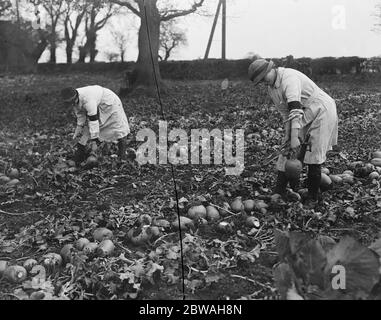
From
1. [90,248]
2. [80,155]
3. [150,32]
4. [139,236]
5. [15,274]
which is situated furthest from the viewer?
[150,32]

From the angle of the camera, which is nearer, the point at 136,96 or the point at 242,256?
the point at 242,256

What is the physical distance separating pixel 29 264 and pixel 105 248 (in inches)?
21.2

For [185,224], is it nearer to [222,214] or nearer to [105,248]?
[222,214]

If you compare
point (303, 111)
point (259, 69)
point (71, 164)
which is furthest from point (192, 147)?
point (259, 69)

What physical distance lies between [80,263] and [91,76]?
1227 centimetres

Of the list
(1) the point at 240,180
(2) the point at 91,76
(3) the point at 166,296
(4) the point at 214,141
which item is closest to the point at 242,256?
(3) the point at 166,296

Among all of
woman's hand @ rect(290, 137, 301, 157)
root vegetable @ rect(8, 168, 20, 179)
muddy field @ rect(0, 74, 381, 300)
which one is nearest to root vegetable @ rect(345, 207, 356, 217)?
muddy field @ rect(0, 74, 381, 300)

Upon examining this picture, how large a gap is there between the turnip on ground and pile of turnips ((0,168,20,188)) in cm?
156

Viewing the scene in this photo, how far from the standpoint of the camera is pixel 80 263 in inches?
122

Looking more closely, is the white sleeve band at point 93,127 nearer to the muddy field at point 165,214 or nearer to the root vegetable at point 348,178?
the muddy field at point 165,214

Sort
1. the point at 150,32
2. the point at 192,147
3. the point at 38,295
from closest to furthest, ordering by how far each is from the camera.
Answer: the point at 38,295 → the point at 192,147 → the point at 150,32

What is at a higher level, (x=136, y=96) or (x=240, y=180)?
(x=136, y=96)

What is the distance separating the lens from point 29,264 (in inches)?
130
